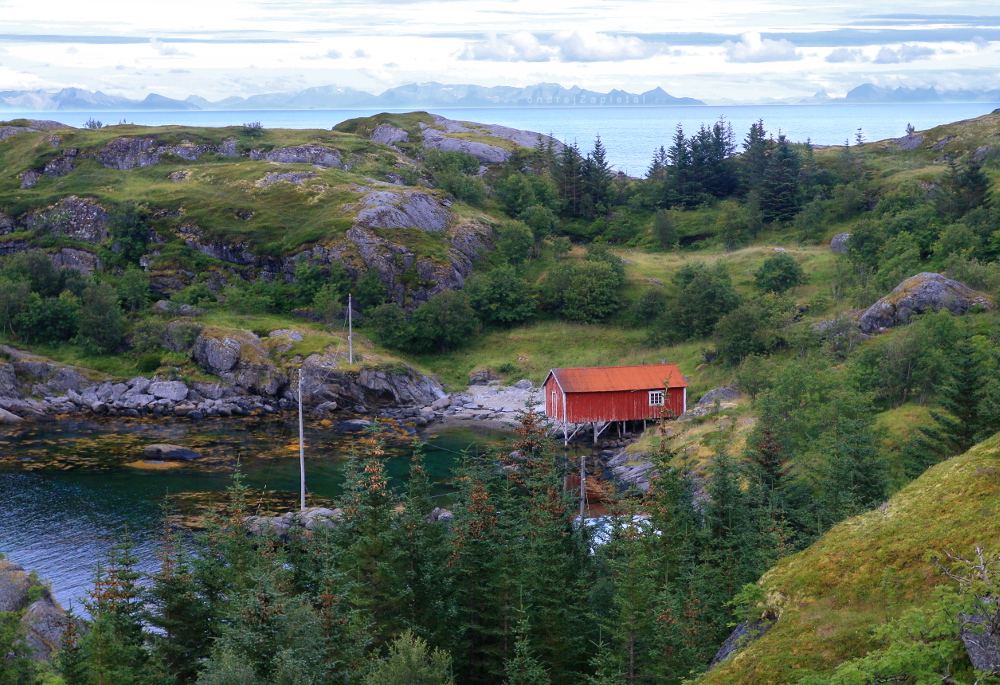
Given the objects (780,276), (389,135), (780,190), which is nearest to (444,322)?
(780,276)

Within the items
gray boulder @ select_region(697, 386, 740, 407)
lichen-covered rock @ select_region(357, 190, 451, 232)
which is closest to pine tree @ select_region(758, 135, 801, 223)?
lichen-covered rock @ select_region(357, 190, 451, 232)

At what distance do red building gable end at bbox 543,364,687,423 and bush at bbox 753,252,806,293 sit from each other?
1701cm

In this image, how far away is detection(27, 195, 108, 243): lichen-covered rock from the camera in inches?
3378

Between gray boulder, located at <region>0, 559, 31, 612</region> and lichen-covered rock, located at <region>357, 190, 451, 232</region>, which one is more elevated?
lichen-covered rock, located at <region>357, 190, 451, 232</region>

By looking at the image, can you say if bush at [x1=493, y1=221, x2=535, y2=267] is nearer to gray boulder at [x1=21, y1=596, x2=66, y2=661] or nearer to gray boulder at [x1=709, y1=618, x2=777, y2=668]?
gray boulder at [x1=21, y1=596, x2=66, y2=661]

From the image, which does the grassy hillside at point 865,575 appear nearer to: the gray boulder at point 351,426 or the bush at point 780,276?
the gray boulder at point 351,426

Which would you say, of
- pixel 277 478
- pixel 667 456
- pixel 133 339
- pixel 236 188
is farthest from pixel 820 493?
pixel 236 188

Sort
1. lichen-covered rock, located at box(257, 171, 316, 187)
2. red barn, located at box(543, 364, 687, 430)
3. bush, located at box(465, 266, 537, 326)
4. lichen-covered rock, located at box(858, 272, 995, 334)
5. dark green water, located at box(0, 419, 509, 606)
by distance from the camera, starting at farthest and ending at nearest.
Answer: lichen-covered rock, located at box(257, 171, 316, 187) < bush, located at box(465, 266, 537, 326) < red barn, located at box(543, 364, 687, 430) < lichen-covered rock, located at box(858, 272, 995, 334) < dark green water, located at box(0, 419, 509, 606)

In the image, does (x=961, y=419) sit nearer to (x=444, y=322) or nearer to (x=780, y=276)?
(x=780, y=276)

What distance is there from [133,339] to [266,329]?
11224 millimetres

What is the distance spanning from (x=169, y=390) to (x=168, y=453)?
43.6 ft

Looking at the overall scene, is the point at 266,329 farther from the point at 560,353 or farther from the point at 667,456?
the point at 667,456

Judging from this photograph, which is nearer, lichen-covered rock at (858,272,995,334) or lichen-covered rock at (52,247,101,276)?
lichen-covered rock at (858,272,995,334)

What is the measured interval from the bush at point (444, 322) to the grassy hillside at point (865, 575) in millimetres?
55131
